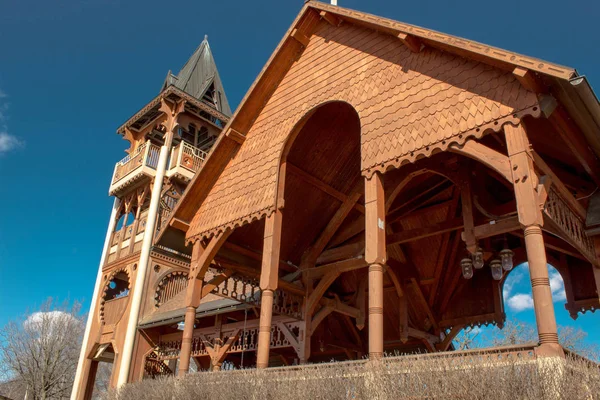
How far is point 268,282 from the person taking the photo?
32.2 ft

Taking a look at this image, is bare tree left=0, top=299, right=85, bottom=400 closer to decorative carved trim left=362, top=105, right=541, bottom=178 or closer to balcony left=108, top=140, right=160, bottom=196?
balcony left=108, top=140, right=160, bottom=196

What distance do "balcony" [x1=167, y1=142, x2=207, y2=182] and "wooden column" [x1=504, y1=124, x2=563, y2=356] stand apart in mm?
17025

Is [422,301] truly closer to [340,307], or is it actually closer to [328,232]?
[340,307]

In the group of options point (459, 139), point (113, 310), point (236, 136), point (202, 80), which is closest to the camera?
point (459, 139)

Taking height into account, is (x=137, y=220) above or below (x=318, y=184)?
above

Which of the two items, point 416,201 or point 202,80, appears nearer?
point 416,201

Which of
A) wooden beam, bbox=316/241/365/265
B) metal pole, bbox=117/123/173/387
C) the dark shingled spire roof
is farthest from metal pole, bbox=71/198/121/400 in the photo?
wooden beam, bbox=316/241/365/265

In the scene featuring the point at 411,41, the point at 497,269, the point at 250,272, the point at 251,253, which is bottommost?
the point at 497,269

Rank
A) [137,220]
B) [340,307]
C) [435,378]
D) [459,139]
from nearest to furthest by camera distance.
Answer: [435,378], [459,139], [340,307], [137,220]

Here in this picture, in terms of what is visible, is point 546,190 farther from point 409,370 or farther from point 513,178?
point 409,370

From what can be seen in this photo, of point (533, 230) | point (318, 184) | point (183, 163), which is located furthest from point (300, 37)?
point (183, 163)

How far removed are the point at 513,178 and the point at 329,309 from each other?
7.79m

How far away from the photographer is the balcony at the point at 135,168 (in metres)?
22.2

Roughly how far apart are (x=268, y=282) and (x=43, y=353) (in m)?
23.6
